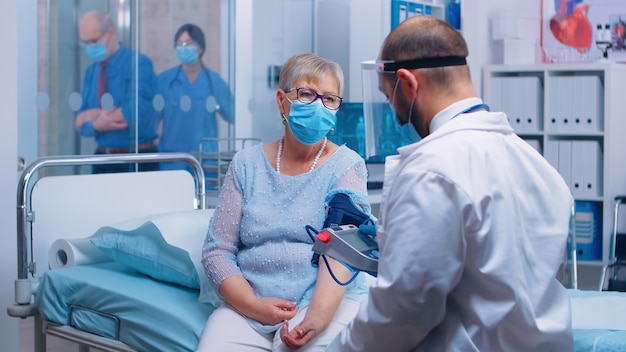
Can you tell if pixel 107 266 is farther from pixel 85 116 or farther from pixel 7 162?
pixel 85 116

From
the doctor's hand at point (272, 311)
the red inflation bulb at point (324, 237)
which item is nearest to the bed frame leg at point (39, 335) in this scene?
the doctor's hand at point (272, 311)

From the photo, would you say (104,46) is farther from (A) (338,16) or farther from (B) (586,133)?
(B) (586,133)

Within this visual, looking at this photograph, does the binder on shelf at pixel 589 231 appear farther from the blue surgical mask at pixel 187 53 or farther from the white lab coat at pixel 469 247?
the white lab coat at pixel 469 247

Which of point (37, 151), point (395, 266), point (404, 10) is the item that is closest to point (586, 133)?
point (404, 10)

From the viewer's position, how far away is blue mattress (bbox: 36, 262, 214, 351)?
2613 mm

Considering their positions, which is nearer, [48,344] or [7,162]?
[7,162]

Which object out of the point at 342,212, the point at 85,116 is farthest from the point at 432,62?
the point at 85,116

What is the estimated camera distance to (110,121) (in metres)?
4.79

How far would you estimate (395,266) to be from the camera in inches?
64.8

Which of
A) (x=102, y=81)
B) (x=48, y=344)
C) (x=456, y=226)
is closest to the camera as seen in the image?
(x=456, y=226)

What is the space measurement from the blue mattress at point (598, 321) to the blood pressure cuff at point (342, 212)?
591 millimetres

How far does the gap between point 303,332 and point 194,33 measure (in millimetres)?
3227

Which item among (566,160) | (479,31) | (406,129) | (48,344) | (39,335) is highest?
(479,31)

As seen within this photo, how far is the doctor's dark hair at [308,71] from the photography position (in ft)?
8.91
